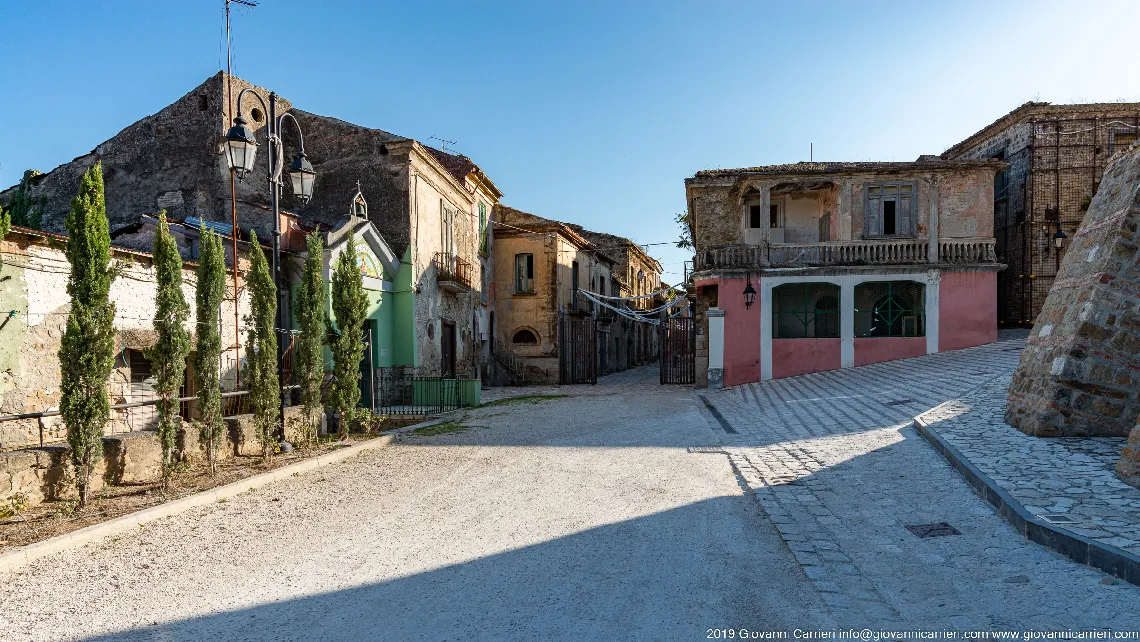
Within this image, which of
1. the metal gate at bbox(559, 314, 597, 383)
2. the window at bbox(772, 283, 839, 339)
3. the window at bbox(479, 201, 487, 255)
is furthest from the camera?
the metal gate at bbox(559, 314, 597, 383)

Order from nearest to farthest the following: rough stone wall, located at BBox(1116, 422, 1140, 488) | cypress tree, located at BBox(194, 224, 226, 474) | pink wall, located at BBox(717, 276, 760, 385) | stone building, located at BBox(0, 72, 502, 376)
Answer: rough stone wall, located at BBox(1116, 422, 1140, 488), cypress tree, located at BBox(194, 224, 226, 474), stone building, located at BBox(0, 72, 502, 376), pink wall, located at BBox(717, 276, 760, 385)

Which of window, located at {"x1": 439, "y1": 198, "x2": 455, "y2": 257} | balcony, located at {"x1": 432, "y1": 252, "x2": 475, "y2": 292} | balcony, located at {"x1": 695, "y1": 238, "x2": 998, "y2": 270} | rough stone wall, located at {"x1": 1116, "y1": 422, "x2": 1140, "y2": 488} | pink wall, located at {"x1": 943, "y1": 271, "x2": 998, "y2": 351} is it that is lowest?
rough stone wall, located at {"x1": 1116, "y1": 422, "x2": 1140, "y2": 488}

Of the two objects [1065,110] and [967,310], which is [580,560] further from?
[1065,110]

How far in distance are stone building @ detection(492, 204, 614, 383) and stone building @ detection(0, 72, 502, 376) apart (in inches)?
232

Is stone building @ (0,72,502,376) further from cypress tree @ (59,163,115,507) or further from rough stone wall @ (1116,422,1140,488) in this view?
rough stone wall @ (1116,422,1140,488)

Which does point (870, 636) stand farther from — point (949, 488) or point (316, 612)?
point (949, 488)

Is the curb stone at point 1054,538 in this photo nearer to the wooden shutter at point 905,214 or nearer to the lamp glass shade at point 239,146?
the lamp glass shade at point 239,146

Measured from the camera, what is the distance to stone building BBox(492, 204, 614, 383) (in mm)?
26516

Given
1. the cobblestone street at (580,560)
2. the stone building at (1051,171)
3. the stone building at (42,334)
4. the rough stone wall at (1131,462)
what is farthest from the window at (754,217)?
the stone building at (42,334)

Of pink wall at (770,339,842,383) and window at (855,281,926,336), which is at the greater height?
window at (855,281,926,336)

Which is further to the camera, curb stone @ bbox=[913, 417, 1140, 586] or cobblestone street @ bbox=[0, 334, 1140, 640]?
curb stone @ bbox=[913, 417, 1140, 586]

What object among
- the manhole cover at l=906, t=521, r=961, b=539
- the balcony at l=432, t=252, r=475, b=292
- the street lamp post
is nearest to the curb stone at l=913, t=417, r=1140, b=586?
the manhole cover at l=906, t=521, r=961, b=539

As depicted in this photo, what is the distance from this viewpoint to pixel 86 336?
657 centimetres

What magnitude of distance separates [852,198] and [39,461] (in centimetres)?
2249
